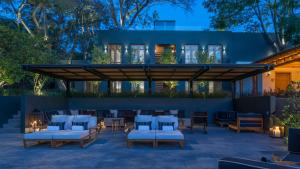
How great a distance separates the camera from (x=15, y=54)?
1675 cm

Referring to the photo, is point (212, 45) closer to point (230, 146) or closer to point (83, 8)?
point (83, 8)

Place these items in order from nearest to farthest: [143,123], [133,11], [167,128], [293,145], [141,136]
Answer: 1. [293,145]
2. [141,136]
3. [167,128]
4. [143,123]
5. [133,11]

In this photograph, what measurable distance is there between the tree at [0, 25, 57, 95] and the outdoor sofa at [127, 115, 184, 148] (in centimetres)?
866

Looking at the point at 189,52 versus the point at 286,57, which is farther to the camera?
the point at 189,52

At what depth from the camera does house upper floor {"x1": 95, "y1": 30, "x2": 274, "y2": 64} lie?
23688 millimetres

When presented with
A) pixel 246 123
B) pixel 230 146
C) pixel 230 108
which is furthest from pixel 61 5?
pixel 230 146

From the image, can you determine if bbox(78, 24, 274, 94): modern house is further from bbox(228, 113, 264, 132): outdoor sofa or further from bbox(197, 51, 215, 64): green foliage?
bbox(228, 113, 264, 132): outdoor sofa

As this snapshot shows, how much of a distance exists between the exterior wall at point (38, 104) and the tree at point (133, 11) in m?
12.5

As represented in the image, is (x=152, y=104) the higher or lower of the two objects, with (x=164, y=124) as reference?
higher

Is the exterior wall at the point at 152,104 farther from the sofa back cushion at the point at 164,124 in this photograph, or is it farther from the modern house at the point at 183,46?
the sofa back cushion at the point at 164,124

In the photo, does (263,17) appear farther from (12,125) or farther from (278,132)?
(12,125)

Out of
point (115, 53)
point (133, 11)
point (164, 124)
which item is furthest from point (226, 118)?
point (133, 11)

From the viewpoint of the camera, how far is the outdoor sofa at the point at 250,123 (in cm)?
1386

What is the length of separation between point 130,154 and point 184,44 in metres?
16.4
